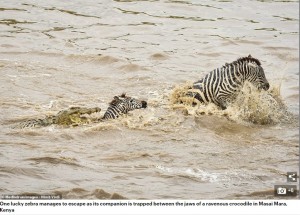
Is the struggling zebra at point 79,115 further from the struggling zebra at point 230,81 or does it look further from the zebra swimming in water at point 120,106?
the struggling zebra at point 230,81

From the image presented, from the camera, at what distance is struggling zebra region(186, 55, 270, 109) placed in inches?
398

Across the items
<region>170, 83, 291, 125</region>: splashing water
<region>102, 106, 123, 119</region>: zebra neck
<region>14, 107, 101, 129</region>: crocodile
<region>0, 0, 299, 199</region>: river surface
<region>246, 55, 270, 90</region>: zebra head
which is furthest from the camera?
<region>246, 55, 270, 90</region>: zebra head

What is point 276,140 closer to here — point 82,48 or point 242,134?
point 242,134

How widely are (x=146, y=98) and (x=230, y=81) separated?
1.68 meters

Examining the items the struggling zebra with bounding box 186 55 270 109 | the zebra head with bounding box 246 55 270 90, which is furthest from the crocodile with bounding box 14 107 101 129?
the zebra head with bounding box 246 55 270 90

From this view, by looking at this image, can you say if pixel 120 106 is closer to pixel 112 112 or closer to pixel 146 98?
pixel 112 112

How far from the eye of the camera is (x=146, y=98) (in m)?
11.0

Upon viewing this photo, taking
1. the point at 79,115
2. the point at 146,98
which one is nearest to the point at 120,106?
the point at 79,115

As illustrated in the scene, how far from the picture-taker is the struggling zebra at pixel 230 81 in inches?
398

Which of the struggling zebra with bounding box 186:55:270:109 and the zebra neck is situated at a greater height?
the struggling zebra with bounding box 186:55:270:109

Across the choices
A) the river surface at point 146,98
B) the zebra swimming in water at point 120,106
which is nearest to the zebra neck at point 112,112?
the zebra swimming in water at point 120,106

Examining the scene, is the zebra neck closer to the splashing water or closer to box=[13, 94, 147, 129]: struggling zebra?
box=[13, 94, 147, 129]: struggling zebra

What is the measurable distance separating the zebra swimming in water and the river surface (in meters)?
0.14

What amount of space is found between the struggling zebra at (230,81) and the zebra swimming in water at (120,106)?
124cm
